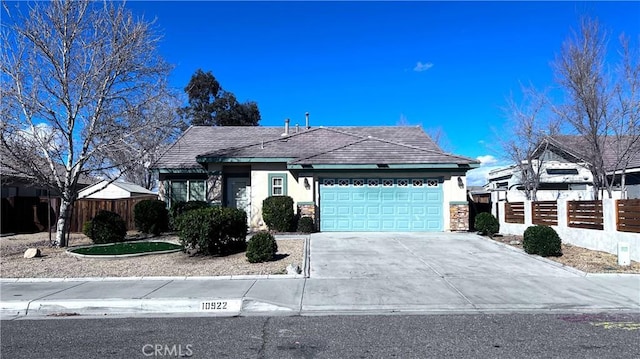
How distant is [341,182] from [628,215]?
1000cm

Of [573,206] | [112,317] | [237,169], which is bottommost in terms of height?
[112,317]

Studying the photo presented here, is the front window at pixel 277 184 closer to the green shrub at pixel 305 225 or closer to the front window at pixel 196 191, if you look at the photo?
the green shrub at pixel 305 225

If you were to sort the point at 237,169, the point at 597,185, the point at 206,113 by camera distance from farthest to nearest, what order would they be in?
the point at 206,113
the point at 237,169
the point at 597,185

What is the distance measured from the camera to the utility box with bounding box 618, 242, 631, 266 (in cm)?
1105

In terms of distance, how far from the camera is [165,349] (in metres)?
5.57

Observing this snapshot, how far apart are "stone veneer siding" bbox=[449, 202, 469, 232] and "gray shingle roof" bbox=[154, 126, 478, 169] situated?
176 cm

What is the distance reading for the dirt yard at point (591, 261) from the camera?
10.7 m

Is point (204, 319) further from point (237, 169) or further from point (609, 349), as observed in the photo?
point (237, 169)

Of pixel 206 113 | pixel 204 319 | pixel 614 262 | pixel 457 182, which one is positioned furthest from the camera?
pixel 206 113

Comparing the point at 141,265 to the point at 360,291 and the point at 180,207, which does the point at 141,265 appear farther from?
the point at 180,207

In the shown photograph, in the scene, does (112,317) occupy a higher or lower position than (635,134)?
lower

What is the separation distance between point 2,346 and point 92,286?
3.72m

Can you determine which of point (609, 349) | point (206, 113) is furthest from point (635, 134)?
point (206, 113)

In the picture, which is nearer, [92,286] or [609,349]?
[609,349]
